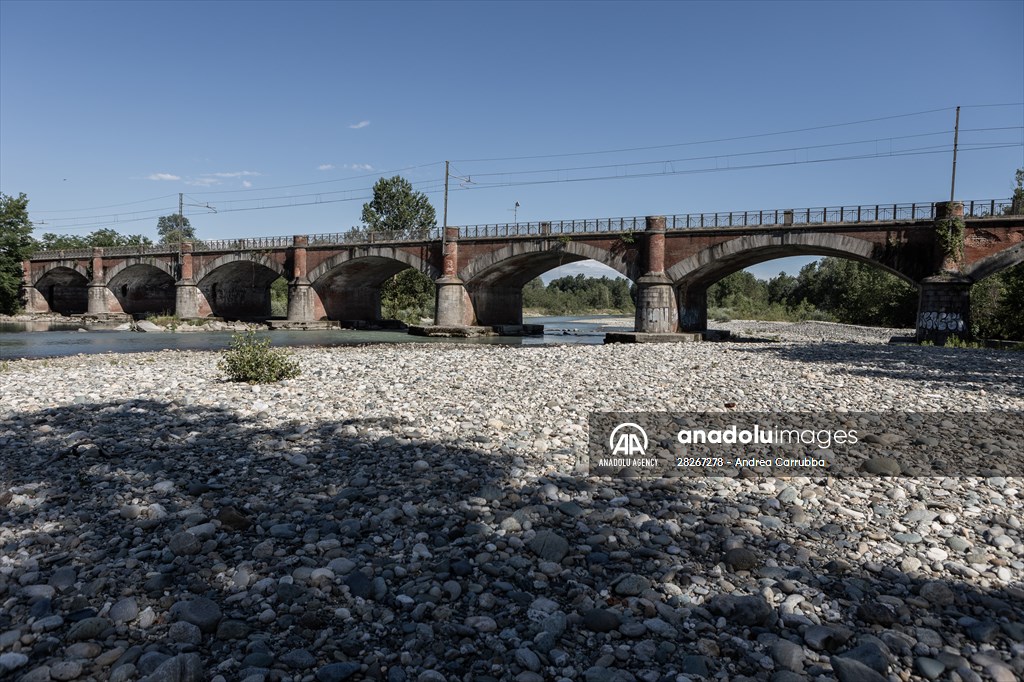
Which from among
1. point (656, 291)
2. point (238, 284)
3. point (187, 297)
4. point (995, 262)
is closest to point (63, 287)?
point (238, 284)

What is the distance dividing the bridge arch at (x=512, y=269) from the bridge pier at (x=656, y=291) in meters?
1.88

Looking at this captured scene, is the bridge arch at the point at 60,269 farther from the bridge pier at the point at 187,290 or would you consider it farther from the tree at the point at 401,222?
the tree at the point at 401,222

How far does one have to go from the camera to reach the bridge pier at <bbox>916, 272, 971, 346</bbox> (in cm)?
3166

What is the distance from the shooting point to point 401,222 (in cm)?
7806

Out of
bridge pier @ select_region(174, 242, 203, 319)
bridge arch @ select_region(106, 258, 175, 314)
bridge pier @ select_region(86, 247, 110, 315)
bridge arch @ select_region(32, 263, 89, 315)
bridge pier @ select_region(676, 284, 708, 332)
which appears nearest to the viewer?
bridge pier @ select_region(676, 284, 708, 332)

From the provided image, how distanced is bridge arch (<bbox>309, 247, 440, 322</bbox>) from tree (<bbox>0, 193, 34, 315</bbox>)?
38.4 meters

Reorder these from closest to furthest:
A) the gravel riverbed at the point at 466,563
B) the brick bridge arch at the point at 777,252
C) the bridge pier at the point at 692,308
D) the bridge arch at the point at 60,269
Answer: the gravel riverbed at the point at 466,563 → the brick bridge arch at the point at 777,252 → the bridge pier at the point at 692,308 → the bridge arch at the point at 60,269

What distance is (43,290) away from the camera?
8106 cm

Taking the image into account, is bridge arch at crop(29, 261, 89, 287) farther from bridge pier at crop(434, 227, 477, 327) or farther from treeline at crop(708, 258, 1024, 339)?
treeline at crop(708, 258, 1024, 339)

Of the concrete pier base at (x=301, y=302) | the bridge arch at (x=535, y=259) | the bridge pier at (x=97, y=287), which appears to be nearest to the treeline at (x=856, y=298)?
the bridge arch at (x=535, y=259)

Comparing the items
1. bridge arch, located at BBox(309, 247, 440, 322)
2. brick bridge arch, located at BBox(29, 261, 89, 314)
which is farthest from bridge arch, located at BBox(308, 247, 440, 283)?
brick bridge arch, located at BBox(29, 261, 89, 314)

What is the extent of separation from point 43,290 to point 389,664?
98979 mm

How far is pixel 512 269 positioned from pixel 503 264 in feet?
10.4

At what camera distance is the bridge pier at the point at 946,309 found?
31656 millimetres
